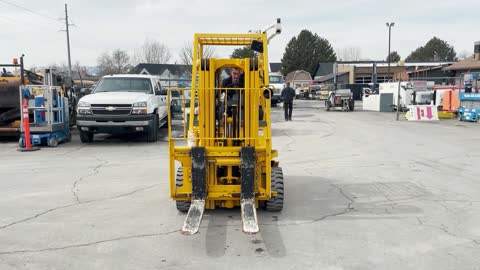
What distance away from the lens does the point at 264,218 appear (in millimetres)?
6098

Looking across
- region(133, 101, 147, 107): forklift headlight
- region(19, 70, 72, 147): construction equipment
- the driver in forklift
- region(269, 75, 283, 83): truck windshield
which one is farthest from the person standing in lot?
the driver in forklift

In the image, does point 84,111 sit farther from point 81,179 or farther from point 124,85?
point 81,179

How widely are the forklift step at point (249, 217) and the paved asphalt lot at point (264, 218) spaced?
0.37ft

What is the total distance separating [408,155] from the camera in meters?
11.5

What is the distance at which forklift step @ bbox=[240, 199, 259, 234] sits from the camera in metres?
5.31

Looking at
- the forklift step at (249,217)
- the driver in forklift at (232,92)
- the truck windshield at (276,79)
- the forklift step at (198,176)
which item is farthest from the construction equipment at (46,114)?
the truck windshield at (276,79)

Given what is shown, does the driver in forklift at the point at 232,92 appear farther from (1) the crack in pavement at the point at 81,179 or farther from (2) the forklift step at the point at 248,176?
(1) the crack in pavement at the point at 81,179

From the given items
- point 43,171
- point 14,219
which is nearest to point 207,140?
point 14,219

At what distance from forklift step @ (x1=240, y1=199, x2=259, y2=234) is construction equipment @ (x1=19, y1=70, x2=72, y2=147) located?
Result: 8.91 m

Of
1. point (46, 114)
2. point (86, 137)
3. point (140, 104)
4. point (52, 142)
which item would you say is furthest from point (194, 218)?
point (46, 114)

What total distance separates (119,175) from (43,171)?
1759mm

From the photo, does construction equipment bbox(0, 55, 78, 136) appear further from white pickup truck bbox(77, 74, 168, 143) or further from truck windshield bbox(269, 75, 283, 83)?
truck windshield bbox(269, 75, 283, 83)

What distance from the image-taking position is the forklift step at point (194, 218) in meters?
5.35

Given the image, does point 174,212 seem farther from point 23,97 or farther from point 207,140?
point 23,97
